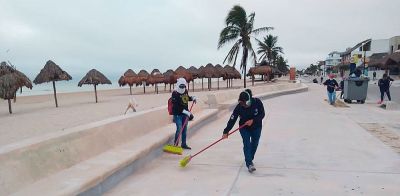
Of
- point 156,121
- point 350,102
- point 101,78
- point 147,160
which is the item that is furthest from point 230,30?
point 147,160

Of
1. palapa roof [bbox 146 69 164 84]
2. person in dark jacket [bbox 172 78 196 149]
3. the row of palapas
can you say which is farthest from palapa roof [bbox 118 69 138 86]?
person in dark jacket [bbox 172 78 196 149]

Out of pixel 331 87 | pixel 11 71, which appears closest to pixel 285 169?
pixel 331 87

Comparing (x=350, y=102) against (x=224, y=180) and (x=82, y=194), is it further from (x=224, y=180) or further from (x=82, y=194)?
(x=82, y=194)

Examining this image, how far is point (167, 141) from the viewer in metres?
6.98

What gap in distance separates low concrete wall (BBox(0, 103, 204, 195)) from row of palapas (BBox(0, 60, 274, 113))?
16305 mm

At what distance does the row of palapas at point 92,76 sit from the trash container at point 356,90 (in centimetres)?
1761

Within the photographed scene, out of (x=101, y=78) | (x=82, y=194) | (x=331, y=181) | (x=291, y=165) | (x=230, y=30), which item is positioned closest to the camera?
(x=82, y=194)

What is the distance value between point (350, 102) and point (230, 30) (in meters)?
18.1

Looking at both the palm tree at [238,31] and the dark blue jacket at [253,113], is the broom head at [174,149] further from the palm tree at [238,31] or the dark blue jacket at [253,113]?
the palm tree at [238,31]

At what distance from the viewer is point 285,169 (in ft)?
17.8

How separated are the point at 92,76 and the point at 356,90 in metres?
20.3

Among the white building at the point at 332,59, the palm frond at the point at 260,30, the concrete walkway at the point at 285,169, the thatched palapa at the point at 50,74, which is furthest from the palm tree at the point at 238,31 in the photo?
the white building at the point at 332,59

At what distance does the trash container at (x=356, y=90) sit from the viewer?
51.5ft

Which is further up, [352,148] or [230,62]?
[230,62]
